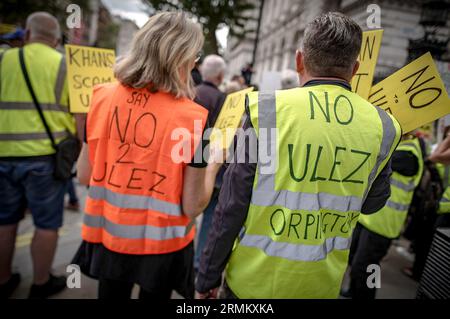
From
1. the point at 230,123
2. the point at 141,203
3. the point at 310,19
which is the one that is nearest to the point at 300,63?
the point at 230,123

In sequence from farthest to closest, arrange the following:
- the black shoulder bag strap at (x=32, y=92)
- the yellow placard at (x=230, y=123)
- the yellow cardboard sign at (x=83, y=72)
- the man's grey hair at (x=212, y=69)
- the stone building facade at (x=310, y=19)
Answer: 1. the stone building facade at (x=310, y=19)
2. the man's grey hair at (x=212, y=69)
3. the black shoulder bag strap at (x=32, y=92)
4. the yellow cardboard sign at (x=83, y=72)
5. the yellow placard at (x=230, y=123)

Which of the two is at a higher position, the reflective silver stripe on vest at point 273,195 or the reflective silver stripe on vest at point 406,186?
the reflective silver stripe on vest at point 273,195

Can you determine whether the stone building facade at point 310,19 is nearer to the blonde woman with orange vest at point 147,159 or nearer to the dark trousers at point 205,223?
the blonde woman with orange vest at point 147,159

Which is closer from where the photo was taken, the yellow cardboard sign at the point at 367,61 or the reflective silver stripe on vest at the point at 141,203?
the yellow cardboard sign at the point at 367,61

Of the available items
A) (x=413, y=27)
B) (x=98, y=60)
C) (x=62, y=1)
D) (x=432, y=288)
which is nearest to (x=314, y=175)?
(x=432, y=288)

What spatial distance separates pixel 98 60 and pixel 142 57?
749 mm

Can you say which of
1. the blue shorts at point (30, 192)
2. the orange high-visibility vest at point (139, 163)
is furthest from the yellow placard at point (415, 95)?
the blue shorts at point (30, 192)

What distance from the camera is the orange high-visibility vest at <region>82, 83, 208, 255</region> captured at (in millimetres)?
1473

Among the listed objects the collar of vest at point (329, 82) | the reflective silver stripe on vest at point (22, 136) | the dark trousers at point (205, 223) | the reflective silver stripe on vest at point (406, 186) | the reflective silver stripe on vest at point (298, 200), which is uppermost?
the collar of vest at point (329, 82)

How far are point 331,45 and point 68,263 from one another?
128 inches

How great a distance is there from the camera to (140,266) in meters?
1.57

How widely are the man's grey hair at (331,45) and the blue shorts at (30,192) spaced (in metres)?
2.07

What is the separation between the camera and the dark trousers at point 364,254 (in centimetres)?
261
